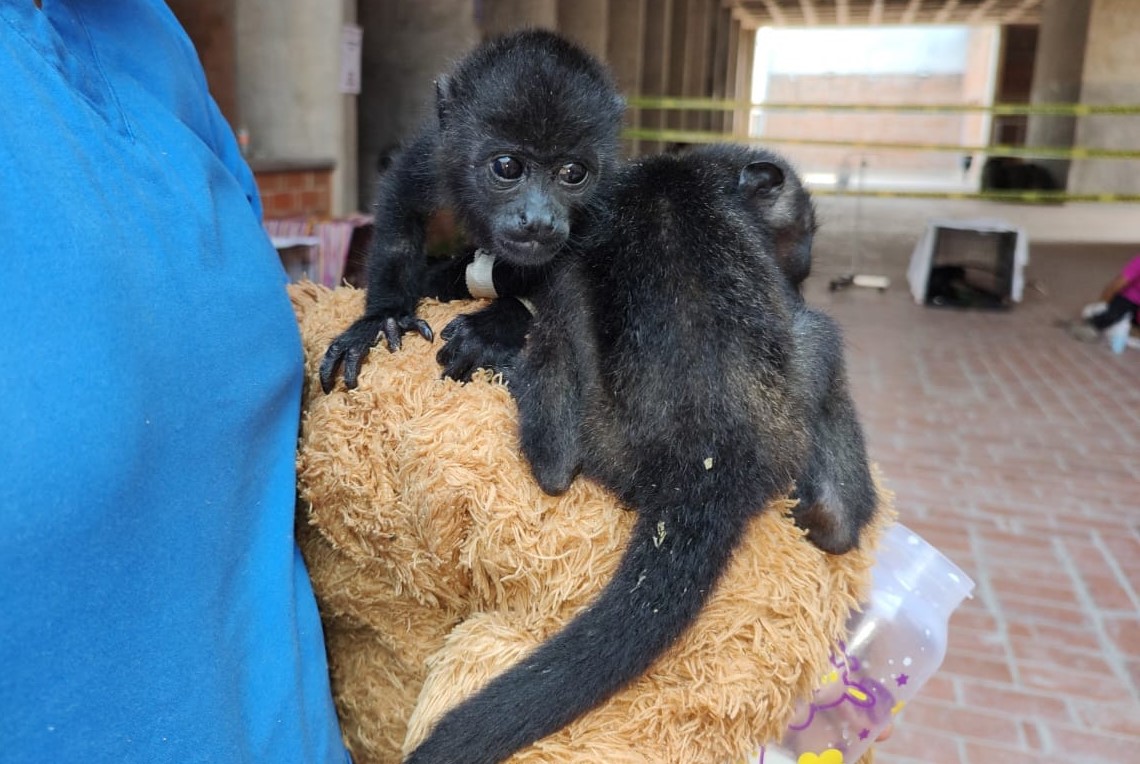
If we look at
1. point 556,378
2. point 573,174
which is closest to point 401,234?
point 573,174

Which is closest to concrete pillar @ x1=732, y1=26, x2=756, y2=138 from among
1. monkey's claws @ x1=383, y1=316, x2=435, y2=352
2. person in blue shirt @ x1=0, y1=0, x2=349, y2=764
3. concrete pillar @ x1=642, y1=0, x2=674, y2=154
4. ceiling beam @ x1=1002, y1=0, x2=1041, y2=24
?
ceiling beam @ x1=1002, y1=0, x2=1041, y2=24

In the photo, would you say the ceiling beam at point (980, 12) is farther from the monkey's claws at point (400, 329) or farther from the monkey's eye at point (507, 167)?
the monkey's claws at point (400, 329)

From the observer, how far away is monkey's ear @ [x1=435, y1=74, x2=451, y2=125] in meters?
1.75

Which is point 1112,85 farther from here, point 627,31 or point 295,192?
point 295,192

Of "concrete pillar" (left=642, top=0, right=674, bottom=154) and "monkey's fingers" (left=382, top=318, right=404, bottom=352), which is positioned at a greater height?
"concrete pillar" (left=642, top=0, right=674, bottom=154)

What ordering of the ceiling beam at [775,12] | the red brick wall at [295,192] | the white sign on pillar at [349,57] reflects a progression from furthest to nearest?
the ceiling beam at [775,12]
the white sign on pillar at [349,57]
the red brick wall at [295,192]

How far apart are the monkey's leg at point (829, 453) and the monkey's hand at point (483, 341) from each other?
16.3 inches

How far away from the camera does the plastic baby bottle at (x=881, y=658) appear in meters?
1.25

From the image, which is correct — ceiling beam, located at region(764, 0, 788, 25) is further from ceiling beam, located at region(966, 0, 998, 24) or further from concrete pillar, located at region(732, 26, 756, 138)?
ceiling beam, located at region(966, 0, 998, 24)

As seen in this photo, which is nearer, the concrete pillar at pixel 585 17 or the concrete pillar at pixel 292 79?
the concrete pillar at pixel 292 79

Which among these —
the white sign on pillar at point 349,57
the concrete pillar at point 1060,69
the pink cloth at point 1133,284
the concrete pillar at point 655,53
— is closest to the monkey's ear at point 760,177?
the white sign on pillar at point 349,57

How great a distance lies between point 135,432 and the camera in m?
0.73

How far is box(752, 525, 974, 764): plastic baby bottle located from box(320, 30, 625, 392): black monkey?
2.52ft

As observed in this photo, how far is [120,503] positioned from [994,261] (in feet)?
30.0
